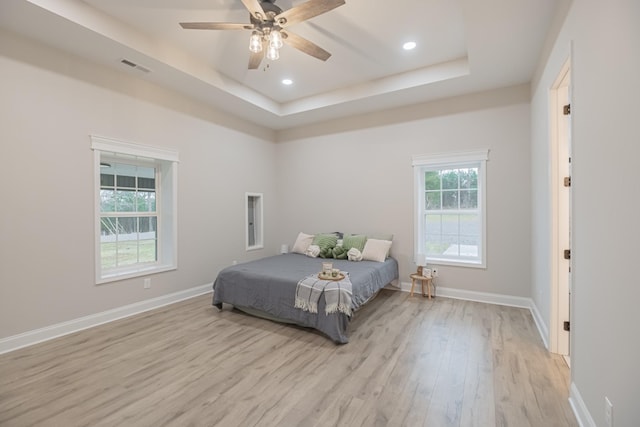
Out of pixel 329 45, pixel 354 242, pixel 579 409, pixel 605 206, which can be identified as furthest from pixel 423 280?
pixel 329 45

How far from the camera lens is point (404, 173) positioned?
187 inches

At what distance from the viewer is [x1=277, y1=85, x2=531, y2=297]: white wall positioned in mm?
3980

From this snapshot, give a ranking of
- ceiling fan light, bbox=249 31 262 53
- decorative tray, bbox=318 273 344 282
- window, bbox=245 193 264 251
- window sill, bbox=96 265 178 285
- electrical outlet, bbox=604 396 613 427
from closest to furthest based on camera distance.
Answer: electrical outlet, bbox=604 396 613 427 < ceiling fan light, bbox=249 31 262 53 < decorative tray, bbox=318 273 344 282 < window sill, bbox=96 265 178 285 < window, bbox=245 193 264 251

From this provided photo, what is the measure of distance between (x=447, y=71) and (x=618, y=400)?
12.0ft

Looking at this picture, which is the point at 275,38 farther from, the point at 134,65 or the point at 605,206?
the point at 605,206

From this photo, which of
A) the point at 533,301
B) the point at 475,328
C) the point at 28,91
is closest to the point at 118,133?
the point at 28,91

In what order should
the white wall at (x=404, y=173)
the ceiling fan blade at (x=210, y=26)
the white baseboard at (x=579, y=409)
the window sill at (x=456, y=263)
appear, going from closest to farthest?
the white baseboard at (x=579, y=409) < the ceiling fan blade at (x=210, y=26) < the white wall at (x=404, y=173) < the window sill at (x=456, y=263)

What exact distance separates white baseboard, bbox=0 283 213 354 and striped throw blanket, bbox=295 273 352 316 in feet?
7.00

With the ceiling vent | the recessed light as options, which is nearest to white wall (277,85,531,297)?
the recessed light

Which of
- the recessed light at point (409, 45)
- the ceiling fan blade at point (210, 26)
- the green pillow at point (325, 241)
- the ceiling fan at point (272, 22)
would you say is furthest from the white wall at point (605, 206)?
the green pillow at point (325, 241)

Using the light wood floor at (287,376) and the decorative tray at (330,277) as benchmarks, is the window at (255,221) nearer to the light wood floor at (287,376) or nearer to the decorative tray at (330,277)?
the light wood floor at (287,376)

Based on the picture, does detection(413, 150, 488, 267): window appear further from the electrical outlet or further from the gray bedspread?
the electrical outlet

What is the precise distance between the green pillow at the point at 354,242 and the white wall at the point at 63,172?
240 cm

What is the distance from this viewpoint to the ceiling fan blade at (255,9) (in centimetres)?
234
